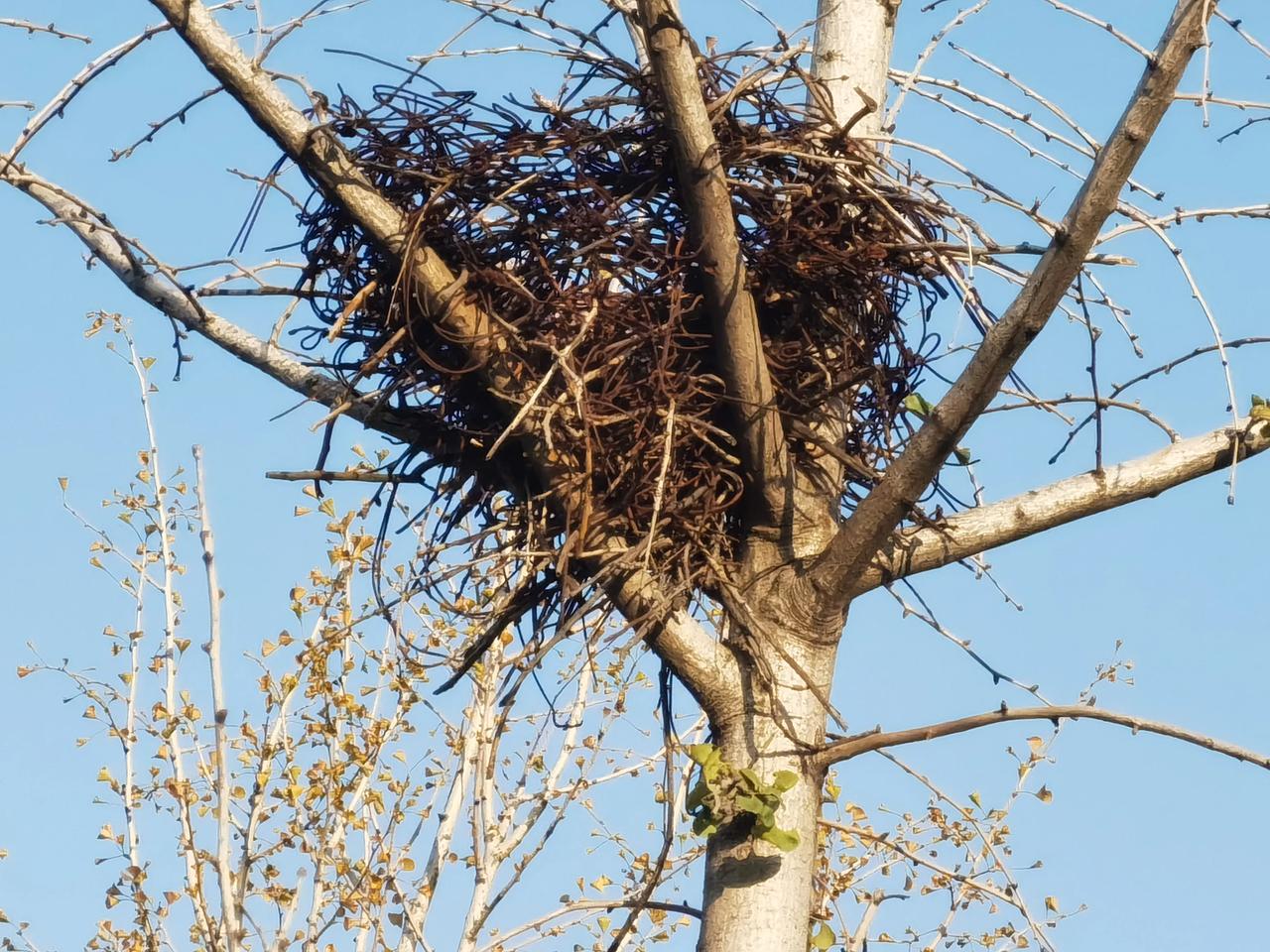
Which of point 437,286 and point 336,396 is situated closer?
point 437,286

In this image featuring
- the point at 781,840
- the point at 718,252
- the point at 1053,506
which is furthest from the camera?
the point at 1053,506

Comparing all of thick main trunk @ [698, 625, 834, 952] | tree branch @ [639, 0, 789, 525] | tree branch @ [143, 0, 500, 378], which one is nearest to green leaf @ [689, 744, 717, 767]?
thick main trunk @ [698, 625, 834, 952]

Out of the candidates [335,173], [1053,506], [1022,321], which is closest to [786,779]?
[1053,506]

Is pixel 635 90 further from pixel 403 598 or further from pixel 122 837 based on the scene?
pixel 122 837

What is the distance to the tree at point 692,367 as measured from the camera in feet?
9.29

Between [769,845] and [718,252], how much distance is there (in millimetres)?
1157

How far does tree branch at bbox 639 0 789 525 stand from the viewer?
109 inches

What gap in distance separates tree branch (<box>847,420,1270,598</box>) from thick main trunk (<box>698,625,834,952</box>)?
23cm

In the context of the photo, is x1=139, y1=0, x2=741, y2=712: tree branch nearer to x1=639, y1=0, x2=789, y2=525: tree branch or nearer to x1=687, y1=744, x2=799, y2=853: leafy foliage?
x1=687, y1=744, x2=799, y2=853: leafy foliage

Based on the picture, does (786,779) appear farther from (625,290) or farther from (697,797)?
(625,290)

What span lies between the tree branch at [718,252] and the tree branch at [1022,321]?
22 cm

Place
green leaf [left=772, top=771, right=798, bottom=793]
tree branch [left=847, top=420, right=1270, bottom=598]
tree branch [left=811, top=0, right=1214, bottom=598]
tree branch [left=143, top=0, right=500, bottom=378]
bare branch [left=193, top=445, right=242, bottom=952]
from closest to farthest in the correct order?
tree branch [left=811, top=0, right=1214, bottom=598], tree branch [left=143, top=0, right=500, bottom=378], green leaf [left=772, top=771, right=798, bottom=793], tree branch [left=847, top=420, right=1270, bottom=598], bare branch [left=193, top=445, right=242, bottom=952]

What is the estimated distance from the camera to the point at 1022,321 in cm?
269

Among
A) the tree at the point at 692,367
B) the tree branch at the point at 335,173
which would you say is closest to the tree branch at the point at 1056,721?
the tree at the point at 692,367
